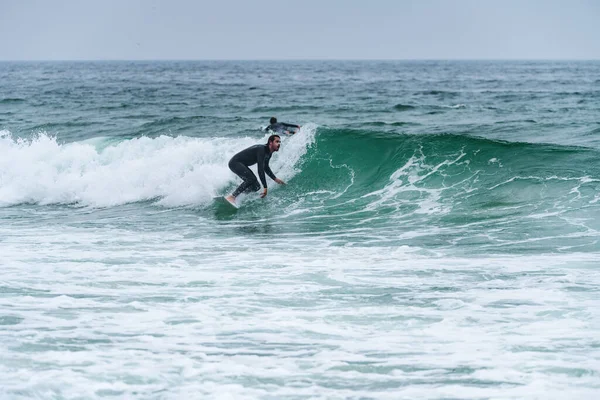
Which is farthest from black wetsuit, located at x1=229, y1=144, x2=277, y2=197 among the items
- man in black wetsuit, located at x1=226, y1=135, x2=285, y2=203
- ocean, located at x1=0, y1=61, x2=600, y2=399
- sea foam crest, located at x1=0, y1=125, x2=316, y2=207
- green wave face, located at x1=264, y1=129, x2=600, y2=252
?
sea foam crest, located at x1=0, y1=125, x2=316, y2=207

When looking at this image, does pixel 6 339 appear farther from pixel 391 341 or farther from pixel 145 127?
pixel 145 127

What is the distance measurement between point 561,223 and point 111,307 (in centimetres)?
697

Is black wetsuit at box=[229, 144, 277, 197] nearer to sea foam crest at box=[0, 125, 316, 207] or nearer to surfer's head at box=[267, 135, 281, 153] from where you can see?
surfer's head at box=[267, 135, 281, 153]

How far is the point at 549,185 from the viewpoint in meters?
12.9

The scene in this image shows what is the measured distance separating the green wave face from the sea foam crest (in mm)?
1300

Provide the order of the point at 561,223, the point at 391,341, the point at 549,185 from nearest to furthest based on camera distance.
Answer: the point at 391,341 → the point at 561,223 → the point at 549,185

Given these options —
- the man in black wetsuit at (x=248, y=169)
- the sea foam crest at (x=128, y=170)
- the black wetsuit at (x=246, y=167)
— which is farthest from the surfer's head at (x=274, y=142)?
the sea foam crest at (x=128, y=170)

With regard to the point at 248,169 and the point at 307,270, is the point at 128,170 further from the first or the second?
the point at 307,270

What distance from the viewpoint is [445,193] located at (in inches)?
523

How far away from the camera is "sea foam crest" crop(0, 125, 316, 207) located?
14.5 meters

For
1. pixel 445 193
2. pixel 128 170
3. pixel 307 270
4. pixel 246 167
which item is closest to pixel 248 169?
pixel 246 167

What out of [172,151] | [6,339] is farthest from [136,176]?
[6,339]

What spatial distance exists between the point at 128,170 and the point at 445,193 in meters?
Answer: 7.40

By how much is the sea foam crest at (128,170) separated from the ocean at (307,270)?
0.06 metres
